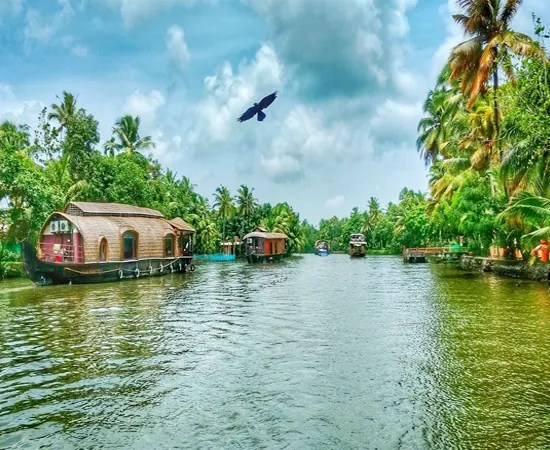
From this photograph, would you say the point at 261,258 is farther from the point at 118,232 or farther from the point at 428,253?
the point at 118,232

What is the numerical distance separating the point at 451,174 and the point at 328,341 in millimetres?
24704

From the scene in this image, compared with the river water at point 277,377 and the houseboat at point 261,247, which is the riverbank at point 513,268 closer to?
the river water at point 277,377

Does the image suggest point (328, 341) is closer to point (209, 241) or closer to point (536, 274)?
point (536, 274)

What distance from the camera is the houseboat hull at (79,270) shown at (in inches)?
844

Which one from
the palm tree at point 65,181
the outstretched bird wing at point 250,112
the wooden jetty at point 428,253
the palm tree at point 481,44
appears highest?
the palm tree at point 481,44

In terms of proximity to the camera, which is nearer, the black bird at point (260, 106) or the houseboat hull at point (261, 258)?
the black bird at point (260, 106)

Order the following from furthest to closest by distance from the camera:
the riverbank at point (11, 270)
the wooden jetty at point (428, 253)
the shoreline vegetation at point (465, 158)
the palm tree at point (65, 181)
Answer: the wooden jetty at point (428, 253), the palm tree at point (65, 181), the riverbank at point (11, 270), the shoreline vegetation at point (465, 158)

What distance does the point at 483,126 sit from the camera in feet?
83.0

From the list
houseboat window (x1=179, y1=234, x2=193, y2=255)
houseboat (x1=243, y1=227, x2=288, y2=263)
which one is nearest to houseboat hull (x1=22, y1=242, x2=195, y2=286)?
houseboat window (x1=179, y1=234, x2=193, y2=255)

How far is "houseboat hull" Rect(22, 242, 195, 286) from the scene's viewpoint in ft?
70.3

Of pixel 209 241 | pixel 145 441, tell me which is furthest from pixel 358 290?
pixel 209 241

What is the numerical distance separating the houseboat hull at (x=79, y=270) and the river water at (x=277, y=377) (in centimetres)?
803

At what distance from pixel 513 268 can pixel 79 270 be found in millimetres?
20189

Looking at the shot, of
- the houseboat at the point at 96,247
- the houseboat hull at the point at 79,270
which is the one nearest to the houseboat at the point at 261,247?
the houseboat at the point at 96,247
